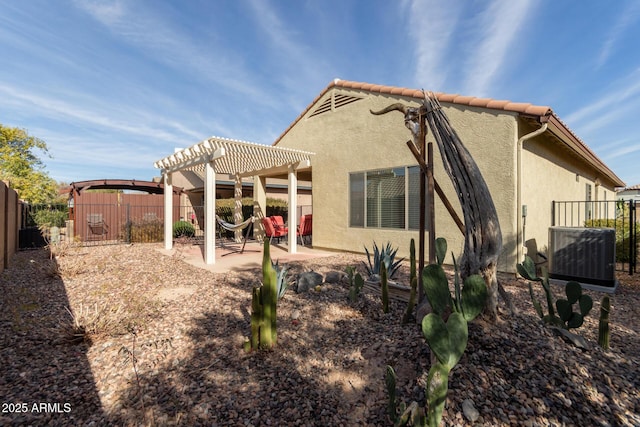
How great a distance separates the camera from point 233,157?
337 inches

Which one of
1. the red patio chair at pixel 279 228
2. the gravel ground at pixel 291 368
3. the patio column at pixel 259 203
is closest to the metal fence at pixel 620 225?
the gravel ground at pixel 291 368

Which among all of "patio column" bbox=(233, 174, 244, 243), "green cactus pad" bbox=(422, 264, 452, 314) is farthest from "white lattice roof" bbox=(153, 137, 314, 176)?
"green cactus pad" bbox=(422, 264, 452, 314)

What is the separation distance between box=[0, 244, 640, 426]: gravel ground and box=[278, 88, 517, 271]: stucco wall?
2463 mm

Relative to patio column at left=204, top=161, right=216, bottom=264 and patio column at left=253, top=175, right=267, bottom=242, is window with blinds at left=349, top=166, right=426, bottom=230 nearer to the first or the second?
patio column at left=204, top=161, right=216, bottom=264

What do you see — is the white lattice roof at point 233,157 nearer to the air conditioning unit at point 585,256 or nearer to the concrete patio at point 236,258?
the concrete patio at point 236,258

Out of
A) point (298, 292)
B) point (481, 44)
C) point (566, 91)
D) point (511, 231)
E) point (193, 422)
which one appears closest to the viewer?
point (193, 422)

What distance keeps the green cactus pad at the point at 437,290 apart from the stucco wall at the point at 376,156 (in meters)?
4.40

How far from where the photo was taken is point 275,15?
24.7 feet

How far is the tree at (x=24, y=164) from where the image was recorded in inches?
782

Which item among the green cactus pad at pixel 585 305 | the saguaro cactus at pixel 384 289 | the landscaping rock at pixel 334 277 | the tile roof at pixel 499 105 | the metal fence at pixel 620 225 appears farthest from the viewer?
the metal fence at pixel 620 225

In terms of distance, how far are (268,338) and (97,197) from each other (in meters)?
14.7

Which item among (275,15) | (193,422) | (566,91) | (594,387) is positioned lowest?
(193,422)

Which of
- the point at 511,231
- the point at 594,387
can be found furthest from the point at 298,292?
the point at 511,231

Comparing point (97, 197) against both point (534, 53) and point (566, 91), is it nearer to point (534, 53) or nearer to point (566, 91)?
point (534, 53)
